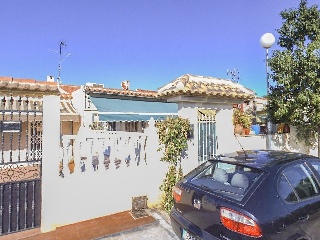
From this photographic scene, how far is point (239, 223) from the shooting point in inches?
143

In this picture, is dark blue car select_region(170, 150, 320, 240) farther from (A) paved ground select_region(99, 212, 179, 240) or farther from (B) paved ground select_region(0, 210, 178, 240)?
(B) paved ground select_region(0, 210, 178, 240)

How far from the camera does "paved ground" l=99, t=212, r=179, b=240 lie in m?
5.76

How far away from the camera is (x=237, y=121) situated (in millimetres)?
12492

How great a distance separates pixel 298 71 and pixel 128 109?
11.4m

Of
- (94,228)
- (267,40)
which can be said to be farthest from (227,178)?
(267,40)

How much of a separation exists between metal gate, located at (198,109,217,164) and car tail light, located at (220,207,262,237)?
5.17m

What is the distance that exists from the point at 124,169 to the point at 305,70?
957 centimetres

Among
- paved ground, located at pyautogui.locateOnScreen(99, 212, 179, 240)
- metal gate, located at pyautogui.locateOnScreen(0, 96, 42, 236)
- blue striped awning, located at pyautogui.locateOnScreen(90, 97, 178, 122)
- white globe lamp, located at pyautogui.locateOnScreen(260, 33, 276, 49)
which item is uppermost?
white globe lamp, located at pyautogui.locateOnScreen(260, 33, 276, 49)

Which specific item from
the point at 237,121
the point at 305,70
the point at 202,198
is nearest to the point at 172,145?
the point at 202,198

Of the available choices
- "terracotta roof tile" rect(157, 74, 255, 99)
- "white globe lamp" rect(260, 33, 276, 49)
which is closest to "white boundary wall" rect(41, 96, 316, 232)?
"terracotta roof tile" rect(157, 74, 255, 99)

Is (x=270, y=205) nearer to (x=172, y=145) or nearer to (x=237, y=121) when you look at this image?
(x=172, y=145)

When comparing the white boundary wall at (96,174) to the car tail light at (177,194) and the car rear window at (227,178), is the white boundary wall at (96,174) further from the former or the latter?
the car rear window at (227,178)

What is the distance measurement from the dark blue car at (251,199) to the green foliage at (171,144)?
2303 millimetres

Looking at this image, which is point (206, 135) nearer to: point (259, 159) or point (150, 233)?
point (259, 159)
